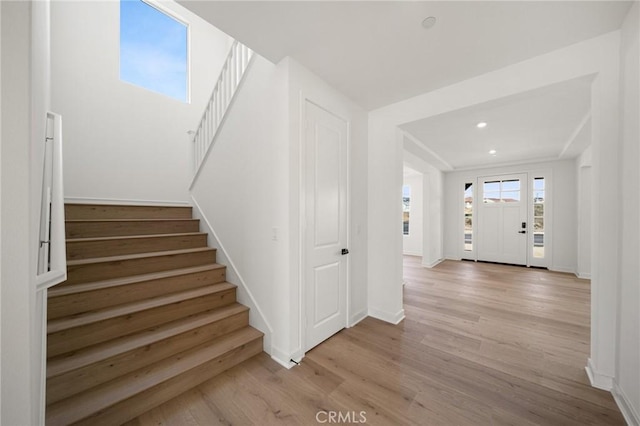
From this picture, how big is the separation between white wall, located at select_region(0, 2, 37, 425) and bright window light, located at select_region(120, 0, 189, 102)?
3992 mm

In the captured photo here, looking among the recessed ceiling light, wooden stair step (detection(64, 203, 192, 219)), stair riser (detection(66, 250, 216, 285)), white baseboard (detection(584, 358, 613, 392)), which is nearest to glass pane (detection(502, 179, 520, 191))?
white baseboard (detection(584, 358, 613, 392))

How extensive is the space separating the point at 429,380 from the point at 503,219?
605 centimetres

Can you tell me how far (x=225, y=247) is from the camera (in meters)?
2.86

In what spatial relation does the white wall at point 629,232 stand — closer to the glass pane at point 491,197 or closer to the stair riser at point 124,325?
the stair riser at point 124,325

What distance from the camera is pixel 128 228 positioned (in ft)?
9.36

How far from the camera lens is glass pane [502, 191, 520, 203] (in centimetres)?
614

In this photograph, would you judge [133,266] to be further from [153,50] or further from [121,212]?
[153,50]

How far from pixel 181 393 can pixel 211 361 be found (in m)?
0.26

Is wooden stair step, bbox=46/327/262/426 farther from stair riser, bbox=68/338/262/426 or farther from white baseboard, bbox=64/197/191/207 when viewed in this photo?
white baseboard, bbox=64/197/191/207

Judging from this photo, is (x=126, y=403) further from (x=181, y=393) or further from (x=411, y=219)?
(x=411, y=219)

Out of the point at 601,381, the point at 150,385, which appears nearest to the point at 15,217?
the point at 150,385

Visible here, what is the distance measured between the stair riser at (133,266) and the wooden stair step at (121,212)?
1046 mm

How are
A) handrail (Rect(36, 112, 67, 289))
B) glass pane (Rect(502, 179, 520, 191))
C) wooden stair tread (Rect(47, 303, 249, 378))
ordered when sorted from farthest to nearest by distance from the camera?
1. glass pane (Rect(502, 179, 520, 191))
2. wooden stair tread (Rect(47, 303, 249, 378))
3. handrail (Rect(36, 112, 67, 289))

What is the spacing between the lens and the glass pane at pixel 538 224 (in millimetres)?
5829
